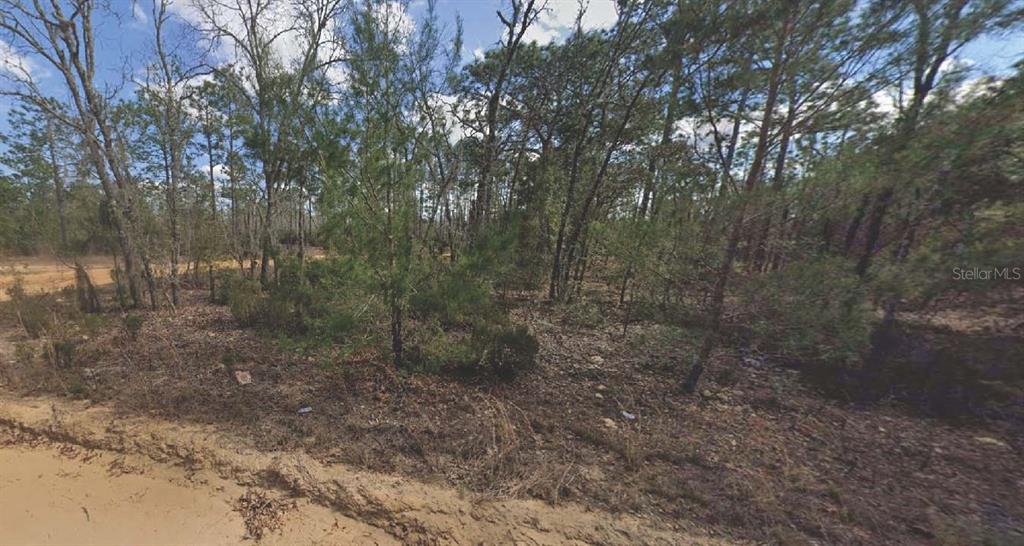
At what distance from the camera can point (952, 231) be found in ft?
11.6

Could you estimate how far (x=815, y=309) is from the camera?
4.22m

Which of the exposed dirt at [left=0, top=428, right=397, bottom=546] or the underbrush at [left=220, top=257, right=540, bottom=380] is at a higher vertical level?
the underbrush at [left=220, top=257, right=540, bottom=380]

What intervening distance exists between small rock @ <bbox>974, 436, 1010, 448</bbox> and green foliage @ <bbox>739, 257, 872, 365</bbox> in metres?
1.11

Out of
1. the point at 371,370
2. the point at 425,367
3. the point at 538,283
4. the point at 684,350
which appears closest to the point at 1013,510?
the point at 684,350

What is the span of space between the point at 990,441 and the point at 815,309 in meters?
1.78

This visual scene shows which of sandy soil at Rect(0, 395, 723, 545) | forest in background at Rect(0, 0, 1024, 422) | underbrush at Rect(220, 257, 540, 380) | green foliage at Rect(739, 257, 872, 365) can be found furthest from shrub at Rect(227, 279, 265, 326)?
green foliage at Rect(739, 257, 872, 365)

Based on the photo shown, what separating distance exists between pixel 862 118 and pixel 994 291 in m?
2.10

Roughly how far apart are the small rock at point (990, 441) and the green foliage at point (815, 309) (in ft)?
3.65

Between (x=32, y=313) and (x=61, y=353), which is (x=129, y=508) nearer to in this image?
(x=61, y=353)

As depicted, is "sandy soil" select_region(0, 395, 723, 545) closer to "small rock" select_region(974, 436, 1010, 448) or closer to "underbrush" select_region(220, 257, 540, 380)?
"underbrush" select_region(220, 257, 540, 380)

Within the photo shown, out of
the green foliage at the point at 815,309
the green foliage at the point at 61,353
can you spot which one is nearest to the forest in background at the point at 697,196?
the green foliage at the point at 815,309

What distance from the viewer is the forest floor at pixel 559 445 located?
7.89ft

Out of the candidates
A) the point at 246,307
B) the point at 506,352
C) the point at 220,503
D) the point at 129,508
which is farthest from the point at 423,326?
the point at 246,307

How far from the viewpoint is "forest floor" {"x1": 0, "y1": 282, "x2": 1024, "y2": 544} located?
2404 millimetres
